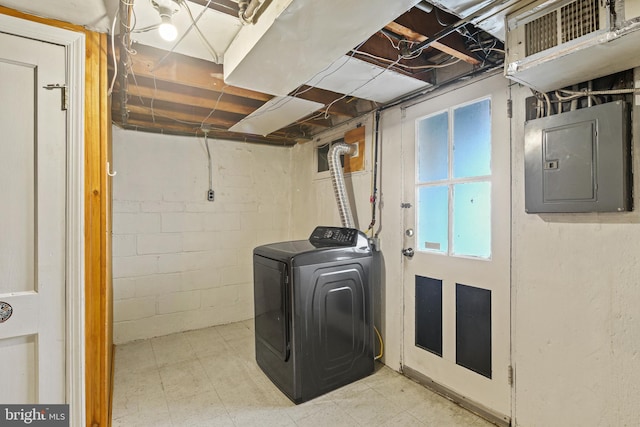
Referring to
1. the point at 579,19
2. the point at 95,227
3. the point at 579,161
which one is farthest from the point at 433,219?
the point at 95,227

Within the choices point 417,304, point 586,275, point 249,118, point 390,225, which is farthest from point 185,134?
point 586,275

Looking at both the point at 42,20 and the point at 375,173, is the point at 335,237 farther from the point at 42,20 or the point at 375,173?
the point at 42,20

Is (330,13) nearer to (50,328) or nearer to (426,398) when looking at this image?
(50,328)

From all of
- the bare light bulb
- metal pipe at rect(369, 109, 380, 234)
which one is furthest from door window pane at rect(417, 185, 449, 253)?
the bare light bulb

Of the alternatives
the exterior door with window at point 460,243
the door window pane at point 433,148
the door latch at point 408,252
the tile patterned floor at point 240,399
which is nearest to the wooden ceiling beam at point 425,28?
the exterior door with window at point 460,243

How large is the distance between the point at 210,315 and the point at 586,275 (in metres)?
3.55

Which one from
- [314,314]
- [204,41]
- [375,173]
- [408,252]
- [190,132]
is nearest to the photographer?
[204,41]

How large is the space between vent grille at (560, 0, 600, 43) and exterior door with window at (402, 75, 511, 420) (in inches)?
A: 25.5

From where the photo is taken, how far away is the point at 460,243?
7.11 ft

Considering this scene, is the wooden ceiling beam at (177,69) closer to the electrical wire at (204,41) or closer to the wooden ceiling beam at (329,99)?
the electrical wire at (204,41)

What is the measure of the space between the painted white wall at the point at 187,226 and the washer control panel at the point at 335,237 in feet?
4.50

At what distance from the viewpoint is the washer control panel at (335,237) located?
8.45ft

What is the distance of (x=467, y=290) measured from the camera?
2.12 m

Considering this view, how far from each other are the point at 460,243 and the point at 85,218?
87.0 inches
